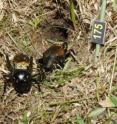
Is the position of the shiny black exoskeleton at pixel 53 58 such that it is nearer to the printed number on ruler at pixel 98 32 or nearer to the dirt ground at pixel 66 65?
the dirt ground at pixel 66 65

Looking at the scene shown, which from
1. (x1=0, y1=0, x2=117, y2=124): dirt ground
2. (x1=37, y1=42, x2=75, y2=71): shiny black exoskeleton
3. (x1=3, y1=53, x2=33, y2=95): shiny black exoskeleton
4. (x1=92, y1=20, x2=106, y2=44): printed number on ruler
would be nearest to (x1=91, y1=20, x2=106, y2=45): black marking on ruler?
(x1=92, y1=20, x2=106, y2=44): printed number on ruler

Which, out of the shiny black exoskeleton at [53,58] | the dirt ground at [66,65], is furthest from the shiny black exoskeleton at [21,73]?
the shiny black exoskeleton at [53,58]

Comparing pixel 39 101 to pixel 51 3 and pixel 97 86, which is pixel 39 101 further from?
pixel 51 3

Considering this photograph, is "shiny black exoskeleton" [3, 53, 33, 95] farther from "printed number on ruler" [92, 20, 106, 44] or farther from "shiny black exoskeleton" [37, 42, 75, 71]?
"printed number on ruler" [92, 20, 106, 44]

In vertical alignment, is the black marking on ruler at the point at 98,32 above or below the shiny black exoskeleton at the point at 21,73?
above

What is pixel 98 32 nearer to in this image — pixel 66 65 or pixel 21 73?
pixel 66 65

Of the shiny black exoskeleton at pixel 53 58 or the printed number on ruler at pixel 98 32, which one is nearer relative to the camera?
the printed number on ruler at pixel 98 32
